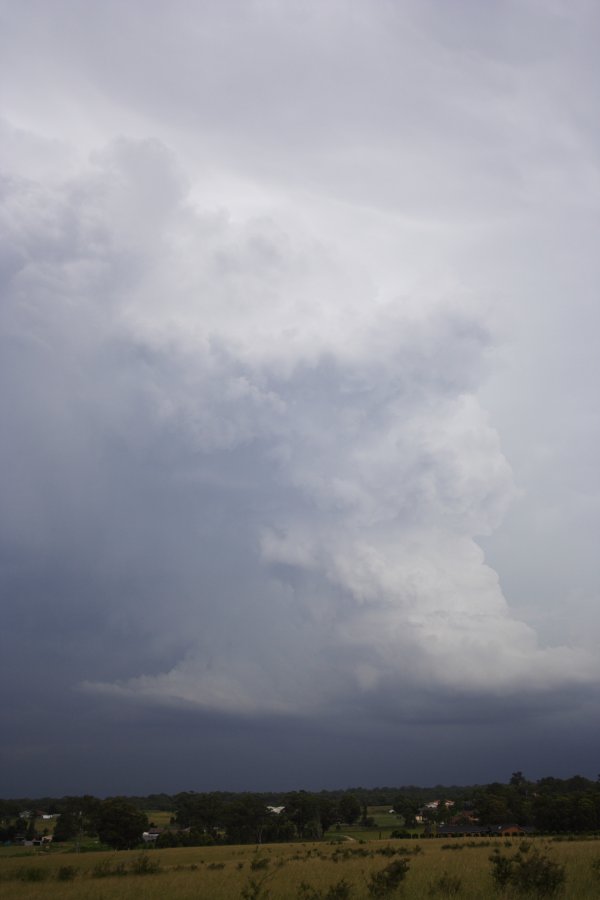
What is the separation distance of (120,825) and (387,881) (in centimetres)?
6773

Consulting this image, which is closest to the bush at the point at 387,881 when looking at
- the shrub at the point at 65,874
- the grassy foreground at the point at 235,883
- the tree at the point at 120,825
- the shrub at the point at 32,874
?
the grassy foreground at the point at 235,883

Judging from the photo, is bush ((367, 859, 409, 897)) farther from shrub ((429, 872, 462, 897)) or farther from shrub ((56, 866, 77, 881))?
shrub ((56, 866, 77, 881))

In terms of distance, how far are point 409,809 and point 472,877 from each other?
145 meters

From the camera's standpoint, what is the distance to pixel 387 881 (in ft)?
73.9

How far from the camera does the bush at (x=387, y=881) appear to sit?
22047 mm

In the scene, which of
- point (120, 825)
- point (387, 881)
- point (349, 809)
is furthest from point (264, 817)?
point (387, 881)

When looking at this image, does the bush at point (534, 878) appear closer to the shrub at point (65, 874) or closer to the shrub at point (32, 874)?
the shrub at point (65, 874)

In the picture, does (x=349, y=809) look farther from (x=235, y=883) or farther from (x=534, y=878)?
(x=534, y=878)

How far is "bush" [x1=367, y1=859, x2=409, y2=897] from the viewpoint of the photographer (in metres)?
22.0

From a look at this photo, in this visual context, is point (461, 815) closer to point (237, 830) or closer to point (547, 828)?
point (547, 828)

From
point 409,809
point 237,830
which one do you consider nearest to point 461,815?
point 409,809

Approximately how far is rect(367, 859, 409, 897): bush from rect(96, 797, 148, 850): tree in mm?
65969

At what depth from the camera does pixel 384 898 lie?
21.4 m

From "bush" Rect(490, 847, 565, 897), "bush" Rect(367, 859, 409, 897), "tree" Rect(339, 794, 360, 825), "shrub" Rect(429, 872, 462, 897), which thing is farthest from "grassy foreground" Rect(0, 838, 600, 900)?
"tree" Rect(339, 794, 360, 825)
